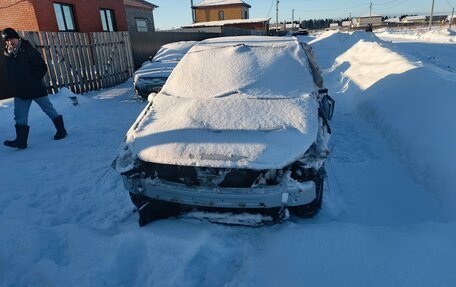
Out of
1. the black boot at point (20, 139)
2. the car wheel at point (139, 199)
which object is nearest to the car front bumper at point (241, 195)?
the car wheel at point (139, 199)

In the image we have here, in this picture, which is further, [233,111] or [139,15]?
[139,15]

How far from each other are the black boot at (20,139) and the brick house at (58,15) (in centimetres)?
866

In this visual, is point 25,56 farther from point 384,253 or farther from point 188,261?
point 384,253

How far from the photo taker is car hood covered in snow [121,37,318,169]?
105 inches

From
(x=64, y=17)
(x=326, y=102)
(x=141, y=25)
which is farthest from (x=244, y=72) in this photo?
(x=141, y=25)

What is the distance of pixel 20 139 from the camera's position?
528 cm

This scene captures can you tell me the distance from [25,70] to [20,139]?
1.12m

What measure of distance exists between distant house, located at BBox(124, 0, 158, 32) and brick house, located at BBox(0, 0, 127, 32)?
309 inches

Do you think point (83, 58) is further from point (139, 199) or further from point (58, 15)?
point (139, 199)

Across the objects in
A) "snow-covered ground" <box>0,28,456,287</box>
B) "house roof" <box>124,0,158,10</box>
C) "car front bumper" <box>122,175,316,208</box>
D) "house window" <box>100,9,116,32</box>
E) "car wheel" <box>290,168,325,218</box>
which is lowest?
"snow-covered ground" <box>0,28,456,287</box>

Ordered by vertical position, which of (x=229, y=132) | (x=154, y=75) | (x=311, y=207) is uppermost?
(x=229, y=132)

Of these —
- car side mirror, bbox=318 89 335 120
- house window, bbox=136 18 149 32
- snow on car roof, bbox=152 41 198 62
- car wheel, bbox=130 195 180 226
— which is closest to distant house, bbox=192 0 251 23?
house window, bbox=136 18 149 32

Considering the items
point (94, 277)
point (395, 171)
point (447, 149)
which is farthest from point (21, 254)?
point (447, 149)

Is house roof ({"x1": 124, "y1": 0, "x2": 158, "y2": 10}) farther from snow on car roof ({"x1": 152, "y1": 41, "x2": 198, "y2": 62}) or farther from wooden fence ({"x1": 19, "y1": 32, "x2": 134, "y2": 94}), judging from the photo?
snow on car roof ({"x1": 152, "y1": 41, "x2": 198, "y2": 62})
